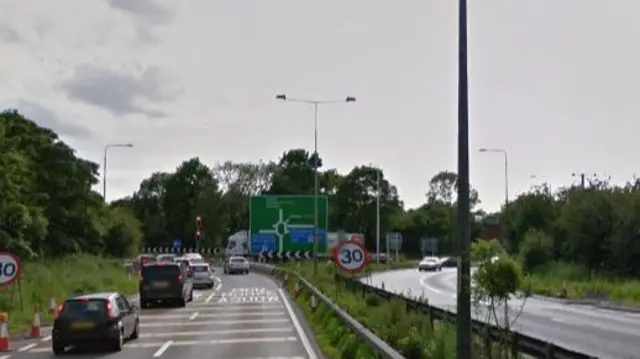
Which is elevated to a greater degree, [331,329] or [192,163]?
[192,163]

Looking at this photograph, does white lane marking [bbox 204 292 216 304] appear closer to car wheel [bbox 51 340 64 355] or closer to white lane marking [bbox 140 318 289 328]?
white lane marking [bbox 140 318 289 328]

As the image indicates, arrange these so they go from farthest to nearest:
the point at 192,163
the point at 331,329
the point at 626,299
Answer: the point at 192,163
the point at 626,299
the point at 331,329

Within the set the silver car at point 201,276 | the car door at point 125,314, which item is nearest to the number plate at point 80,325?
the car door at point 125,314

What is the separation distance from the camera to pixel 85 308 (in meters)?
22.9

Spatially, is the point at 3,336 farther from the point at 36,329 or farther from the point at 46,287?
the point at 46,287

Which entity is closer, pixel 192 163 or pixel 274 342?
pixel 274 342

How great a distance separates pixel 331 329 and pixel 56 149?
56.0 meters

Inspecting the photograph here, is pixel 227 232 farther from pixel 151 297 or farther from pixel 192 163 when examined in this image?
pixel 151 297

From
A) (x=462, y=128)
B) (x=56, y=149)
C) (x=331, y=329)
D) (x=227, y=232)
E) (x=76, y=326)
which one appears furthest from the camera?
(x=227, y=232)

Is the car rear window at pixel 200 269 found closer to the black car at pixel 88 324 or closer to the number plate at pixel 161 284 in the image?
the number plate at pixel 161 284

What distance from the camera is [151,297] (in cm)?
4153

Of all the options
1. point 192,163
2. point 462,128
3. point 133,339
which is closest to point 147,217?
point 192,163

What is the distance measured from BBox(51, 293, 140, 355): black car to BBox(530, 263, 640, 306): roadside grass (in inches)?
1117

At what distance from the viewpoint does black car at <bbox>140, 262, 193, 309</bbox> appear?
4116 centimetres
